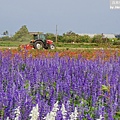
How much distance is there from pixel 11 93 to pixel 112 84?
1.55 metres

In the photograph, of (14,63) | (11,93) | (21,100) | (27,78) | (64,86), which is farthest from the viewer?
(14,63)

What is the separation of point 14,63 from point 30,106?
3.35m

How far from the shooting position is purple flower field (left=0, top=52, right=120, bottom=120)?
2.90 m

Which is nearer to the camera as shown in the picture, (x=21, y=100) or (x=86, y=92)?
(x=21, y=100)

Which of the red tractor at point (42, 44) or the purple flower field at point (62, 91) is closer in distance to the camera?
the purple flower field at point (62, 91)

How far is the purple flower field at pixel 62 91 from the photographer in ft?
9.53

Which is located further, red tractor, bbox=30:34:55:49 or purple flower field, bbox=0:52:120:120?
red tractor, bbox=30:34:55:49

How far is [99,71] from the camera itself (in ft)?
16.4

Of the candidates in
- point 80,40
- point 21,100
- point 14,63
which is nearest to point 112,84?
point 21,100

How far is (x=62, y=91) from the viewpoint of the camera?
396cm

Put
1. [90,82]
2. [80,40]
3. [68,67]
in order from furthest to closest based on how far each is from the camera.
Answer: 1. [80,40]
2. [68,67]
3. [90,82]

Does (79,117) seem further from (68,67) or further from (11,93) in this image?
(68,67)

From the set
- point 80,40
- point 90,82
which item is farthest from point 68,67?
point 80,40

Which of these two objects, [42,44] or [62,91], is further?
[42,44]
